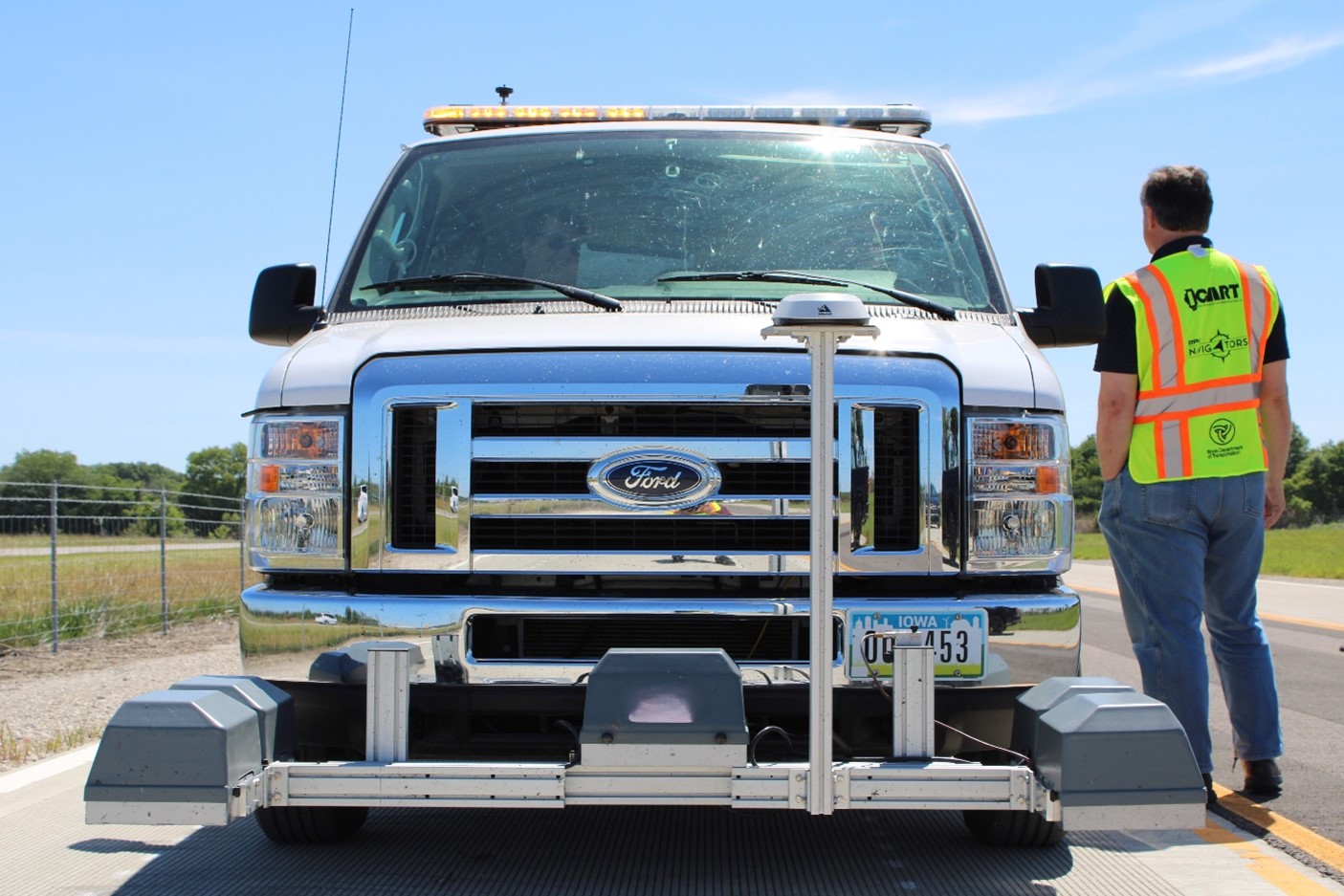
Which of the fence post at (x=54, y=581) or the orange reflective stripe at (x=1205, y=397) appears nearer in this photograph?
the orange reflective stripe at (x=1205, y=397)

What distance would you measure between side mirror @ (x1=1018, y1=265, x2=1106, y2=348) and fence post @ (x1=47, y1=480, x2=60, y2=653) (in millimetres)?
9590

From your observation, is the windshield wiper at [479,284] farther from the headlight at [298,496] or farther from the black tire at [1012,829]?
the black tire at [1012,829]

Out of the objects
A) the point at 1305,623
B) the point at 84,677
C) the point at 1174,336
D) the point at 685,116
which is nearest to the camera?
the point at 1174,336

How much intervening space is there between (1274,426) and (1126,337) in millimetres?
659

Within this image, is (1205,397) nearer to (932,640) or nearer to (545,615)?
(932,640)

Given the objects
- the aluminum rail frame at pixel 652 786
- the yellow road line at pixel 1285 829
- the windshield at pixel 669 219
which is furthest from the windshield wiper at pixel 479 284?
the yellow road line at pixel 1285 829

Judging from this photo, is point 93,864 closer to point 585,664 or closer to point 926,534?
point 585,664

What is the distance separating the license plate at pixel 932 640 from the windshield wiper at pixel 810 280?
1098 millimetres

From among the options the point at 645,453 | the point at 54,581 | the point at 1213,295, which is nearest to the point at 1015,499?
the point at 645,453

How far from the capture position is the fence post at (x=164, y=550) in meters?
14.5

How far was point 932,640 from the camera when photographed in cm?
392

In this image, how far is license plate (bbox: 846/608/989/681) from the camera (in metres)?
3.87

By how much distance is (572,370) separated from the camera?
399 cm

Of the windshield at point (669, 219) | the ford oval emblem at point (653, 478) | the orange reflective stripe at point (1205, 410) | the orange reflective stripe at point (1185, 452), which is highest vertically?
the windshield at point (669, 219)
